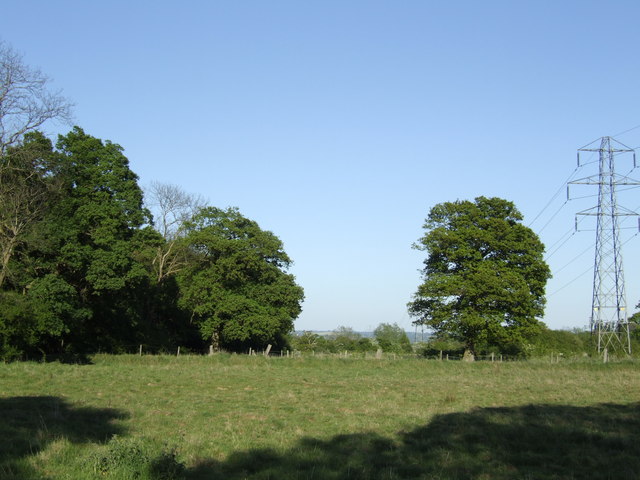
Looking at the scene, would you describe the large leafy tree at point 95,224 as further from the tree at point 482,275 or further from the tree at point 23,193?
the tree at point 482,275

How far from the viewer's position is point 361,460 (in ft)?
32.4

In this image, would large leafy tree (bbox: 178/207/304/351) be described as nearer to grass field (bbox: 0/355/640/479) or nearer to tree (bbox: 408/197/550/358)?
tree (bbox: 408/197/550/358)

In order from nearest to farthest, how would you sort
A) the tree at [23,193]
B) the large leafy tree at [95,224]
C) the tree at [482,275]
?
the tree at [23,193] < the large leafy tree at [95,224] < the tree at [482,275]

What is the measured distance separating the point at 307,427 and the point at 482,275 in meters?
30.4

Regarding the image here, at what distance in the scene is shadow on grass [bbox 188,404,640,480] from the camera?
8.94 m

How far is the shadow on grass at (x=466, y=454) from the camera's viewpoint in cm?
894

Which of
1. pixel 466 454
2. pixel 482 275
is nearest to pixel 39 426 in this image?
pixel 466 454

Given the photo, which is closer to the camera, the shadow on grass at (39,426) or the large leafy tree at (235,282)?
the shadow on grass at (39,426)

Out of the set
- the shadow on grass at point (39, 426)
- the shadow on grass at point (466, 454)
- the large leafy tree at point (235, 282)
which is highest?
the large leafy tree at point (235, 282)

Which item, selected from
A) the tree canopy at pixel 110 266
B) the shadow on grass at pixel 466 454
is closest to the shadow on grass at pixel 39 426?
the shadow on grass at pixel 466 454

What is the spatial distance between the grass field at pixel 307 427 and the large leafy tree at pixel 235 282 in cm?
2004

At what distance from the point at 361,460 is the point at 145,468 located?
3.89 m

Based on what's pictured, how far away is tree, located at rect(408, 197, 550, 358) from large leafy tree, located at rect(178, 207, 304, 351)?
11.9m

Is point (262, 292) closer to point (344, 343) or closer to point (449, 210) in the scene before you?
A: point (449, 210)
